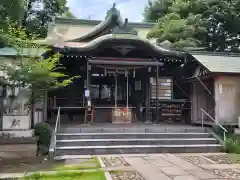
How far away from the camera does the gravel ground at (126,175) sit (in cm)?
627

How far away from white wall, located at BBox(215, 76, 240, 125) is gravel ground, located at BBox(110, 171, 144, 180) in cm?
652

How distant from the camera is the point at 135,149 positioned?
956 cm

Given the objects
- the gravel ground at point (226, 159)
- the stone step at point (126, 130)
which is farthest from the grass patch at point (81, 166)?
the gravel ground at point (226, 159)

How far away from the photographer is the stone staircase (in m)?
9.38

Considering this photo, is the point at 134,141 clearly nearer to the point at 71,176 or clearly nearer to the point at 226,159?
the point at 226,159

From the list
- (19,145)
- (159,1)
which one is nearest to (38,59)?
(19,145)

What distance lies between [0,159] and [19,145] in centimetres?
→ 86

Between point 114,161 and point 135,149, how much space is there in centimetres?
162

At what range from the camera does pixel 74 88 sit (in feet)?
48.7

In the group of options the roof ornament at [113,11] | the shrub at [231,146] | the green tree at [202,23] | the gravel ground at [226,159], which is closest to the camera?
the gravel ground at [226,159]

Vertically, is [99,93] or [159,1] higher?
[159,1]

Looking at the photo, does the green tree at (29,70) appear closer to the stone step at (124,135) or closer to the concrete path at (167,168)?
the stone step at (124,135)

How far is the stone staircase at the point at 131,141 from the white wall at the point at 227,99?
4.28 ft

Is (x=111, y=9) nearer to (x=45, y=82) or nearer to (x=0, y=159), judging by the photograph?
(x=45, y=82)
